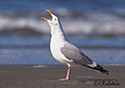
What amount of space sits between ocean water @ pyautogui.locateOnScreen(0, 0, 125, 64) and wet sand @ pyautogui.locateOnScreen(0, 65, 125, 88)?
0.83m

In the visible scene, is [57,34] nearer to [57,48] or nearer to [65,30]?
[57,48]

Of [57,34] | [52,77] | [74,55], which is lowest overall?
[52,77]

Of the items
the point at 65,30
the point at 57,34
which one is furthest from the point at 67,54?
the point at 65,30

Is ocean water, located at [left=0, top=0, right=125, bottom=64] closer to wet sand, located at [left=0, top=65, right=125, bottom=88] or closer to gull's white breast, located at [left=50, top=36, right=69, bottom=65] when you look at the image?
wet sand, located at [left=0, top=65, right=125, bottom=88]

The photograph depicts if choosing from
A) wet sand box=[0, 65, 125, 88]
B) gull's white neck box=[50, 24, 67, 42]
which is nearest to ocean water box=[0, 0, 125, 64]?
wet sand box=[0, 65, 125, 88]

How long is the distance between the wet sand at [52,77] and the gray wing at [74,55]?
0.24m

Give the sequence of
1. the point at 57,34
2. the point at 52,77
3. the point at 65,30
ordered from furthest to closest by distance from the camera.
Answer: the point at 65,30 → the point at 52,77 → the point at 57,34

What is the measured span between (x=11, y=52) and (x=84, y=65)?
3781mm

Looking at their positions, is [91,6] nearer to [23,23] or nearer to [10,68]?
[23,23]

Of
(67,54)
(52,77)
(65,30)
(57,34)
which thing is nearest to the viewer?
(67,54)

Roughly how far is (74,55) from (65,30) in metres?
8.56

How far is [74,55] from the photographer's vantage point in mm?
4672

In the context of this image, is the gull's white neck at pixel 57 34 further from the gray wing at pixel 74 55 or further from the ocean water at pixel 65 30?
the ocean water at pixel 65 30

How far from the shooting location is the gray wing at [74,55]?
4.63m
